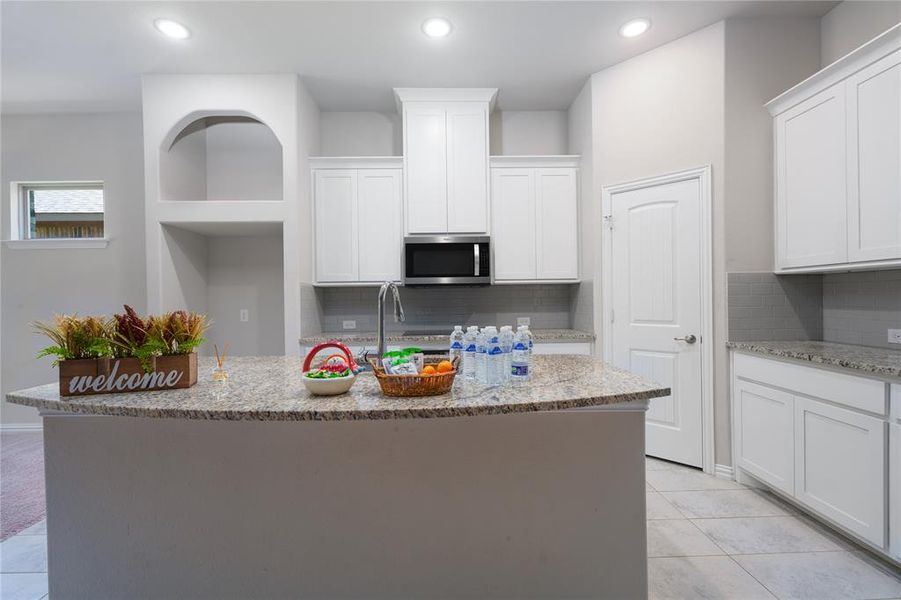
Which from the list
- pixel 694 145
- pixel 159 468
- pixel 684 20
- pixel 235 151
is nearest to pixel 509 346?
pixel 159 468

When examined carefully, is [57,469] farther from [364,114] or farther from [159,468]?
[364,114]

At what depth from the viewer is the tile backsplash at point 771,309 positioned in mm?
2689

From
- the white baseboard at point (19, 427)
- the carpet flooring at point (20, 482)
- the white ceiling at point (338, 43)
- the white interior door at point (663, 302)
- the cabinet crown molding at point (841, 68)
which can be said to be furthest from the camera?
the white baseboard at point (19, 427)

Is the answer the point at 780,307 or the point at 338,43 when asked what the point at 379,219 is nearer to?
the point at 338,43

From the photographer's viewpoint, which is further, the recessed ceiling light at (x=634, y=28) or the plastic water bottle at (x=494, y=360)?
the recessed ceiling light at (x=634, y=28)

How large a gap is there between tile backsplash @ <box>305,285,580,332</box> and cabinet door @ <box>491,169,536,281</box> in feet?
1.18

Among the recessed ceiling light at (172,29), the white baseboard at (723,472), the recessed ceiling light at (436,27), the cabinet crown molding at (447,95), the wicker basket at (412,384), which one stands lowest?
the white baseboard at (723,472)

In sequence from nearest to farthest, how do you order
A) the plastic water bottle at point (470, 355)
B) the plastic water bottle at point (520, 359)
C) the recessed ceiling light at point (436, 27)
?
the plastic water bottle at point (520, 359) < the plastic water bottle at point (470, 355) < the recessed ceiling light at point (436, 27)

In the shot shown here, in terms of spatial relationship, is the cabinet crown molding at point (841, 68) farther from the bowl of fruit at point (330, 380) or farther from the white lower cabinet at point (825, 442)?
the bowl of fruit at point (330, 380)

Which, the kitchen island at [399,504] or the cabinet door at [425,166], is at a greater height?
the cabinet door at [425,166]

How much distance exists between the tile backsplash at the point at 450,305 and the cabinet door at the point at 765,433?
1.63 meters

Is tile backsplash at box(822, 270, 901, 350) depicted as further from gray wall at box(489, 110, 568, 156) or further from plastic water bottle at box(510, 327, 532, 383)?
gray wall at box(489, 110, 568, 156)

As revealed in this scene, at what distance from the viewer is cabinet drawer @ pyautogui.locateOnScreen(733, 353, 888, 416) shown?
1.82 metres

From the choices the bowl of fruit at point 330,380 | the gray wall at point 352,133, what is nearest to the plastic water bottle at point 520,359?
the bowl of fruit at point 330,380
